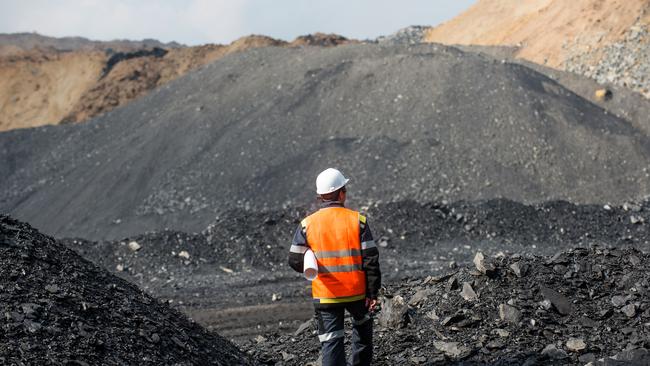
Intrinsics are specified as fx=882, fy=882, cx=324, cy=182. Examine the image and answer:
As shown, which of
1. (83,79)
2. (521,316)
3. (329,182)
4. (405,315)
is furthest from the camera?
(83,79)

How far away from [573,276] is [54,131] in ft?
71.0

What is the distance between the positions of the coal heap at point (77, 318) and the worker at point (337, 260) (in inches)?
54.2

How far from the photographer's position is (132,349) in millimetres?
6684

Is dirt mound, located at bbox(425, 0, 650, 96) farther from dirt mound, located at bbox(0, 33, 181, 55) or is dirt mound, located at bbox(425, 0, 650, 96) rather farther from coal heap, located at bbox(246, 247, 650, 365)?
dirt mound, located at bbox(0, 33, 181, 55)

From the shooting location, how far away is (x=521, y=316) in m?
7.91

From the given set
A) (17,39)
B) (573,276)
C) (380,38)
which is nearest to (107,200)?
(573,276)

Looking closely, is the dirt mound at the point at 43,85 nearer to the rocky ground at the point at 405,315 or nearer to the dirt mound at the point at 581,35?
the dirt mound at the point at 581,35

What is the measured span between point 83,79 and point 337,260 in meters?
34.2

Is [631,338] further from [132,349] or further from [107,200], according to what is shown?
[107,200]

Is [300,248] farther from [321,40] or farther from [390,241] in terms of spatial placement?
[321,40]

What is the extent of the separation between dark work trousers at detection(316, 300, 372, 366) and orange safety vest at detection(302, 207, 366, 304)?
0.10 m

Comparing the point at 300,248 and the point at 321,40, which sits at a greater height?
the point at 321,40

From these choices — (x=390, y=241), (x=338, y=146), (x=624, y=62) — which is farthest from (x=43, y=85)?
(x=390, y=241)

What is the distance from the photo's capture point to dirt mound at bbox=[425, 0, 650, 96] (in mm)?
26547
